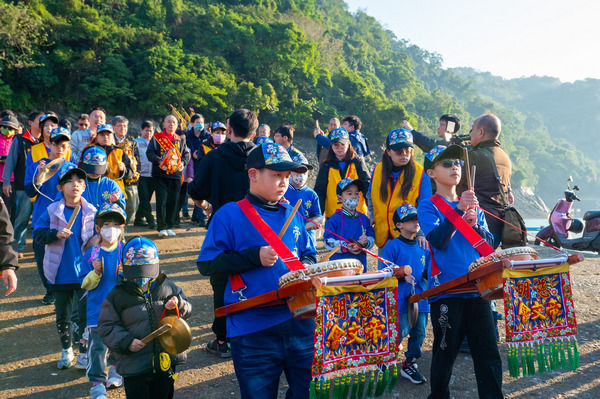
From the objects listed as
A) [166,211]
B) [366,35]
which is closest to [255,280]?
[166,211]

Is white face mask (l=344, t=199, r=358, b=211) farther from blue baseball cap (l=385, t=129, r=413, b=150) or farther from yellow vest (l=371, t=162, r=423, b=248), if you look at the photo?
blue baseball cap (l=385, t=129, r=413, b=150)

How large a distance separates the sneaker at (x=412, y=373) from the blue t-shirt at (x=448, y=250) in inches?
50.7

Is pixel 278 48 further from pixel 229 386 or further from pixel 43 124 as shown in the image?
pixel 229 386

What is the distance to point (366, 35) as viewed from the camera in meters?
106

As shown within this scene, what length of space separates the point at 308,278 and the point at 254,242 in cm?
51

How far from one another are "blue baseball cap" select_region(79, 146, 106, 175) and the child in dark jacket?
2.09 m

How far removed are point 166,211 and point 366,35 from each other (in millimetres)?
105390

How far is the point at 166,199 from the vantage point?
9.35 m

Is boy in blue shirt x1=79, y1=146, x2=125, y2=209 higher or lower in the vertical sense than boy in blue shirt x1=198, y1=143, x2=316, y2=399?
higher

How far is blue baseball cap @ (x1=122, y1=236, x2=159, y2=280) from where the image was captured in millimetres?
3158

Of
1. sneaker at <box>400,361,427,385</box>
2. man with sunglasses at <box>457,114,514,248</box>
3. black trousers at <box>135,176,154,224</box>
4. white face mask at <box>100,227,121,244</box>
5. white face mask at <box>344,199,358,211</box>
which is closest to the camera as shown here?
white face mask at <box>100,227,121,244</box>

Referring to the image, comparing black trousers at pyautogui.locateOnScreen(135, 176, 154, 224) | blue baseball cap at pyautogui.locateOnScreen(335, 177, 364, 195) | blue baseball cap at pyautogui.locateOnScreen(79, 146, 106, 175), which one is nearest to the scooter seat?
blue baseball cap at pyautogui.locateOnScreen(335, 177, 364, 195)

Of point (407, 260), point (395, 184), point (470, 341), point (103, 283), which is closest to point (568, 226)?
point (395, 184)

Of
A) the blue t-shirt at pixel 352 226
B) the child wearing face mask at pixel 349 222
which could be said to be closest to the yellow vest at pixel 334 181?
the child wearing face mask at pixel 349 222
